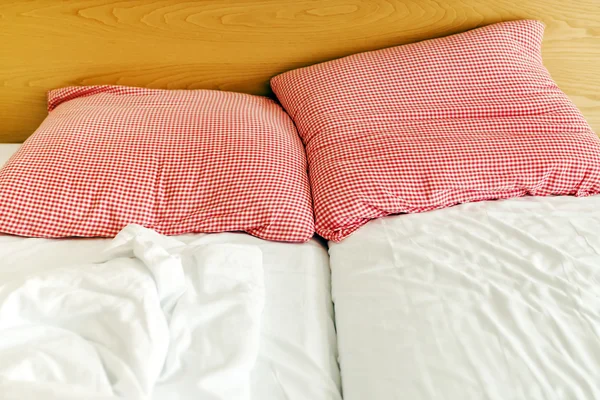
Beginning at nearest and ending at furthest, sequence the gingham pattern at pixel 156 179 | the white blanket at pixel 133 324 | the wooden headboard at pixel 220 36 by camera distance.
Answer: the white blanket at pixel 133 324
the gingham pattern at pixel 156 179
the wooden headboard at pixel 220 36

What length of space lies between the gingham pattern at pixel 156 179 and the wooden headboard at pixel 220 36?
0.92 feet

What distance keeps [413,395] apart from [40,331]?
1.54 ft

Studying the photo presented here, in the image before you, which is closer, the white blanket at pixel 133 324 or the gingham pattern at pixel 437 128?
the white blanket at pixel 133 324

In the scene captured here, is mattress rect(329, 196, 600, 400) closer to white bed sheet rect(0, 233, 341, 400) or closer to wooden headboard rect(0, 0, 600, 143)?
white bed sheet rect(0, 233, 341, 400)

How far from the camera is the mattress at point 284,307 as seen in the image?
628 millimetres

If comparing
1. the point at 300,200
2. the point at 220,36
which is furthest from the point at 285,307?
the point at 220,36

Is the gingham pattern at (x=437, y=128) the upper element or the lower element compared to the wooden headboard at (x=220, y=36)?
lower

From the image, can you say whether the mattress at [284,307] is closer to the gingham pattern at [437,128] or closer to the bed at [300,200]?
the bed at [300,200]

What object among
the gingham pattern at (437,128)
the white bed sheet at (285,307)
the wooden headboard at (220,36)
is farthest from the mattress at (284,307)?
the wooden headboard at (220,36)

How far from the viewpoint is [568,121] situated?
3.51 ft

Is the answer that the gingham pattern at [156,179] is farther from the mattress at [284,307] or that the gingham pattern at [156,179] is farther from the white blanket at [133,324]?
the white blanket at [133,324]

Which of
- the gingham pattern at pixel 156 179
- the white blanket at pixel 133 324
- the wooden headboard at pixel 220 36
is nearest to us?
the white blanket at pixel 133 324

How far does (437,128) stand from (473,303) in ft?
1.50

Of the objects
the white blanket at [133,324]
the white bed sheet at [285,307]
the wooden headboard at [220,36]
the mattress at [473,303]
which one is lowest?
the white bed sheet at [285,307]
